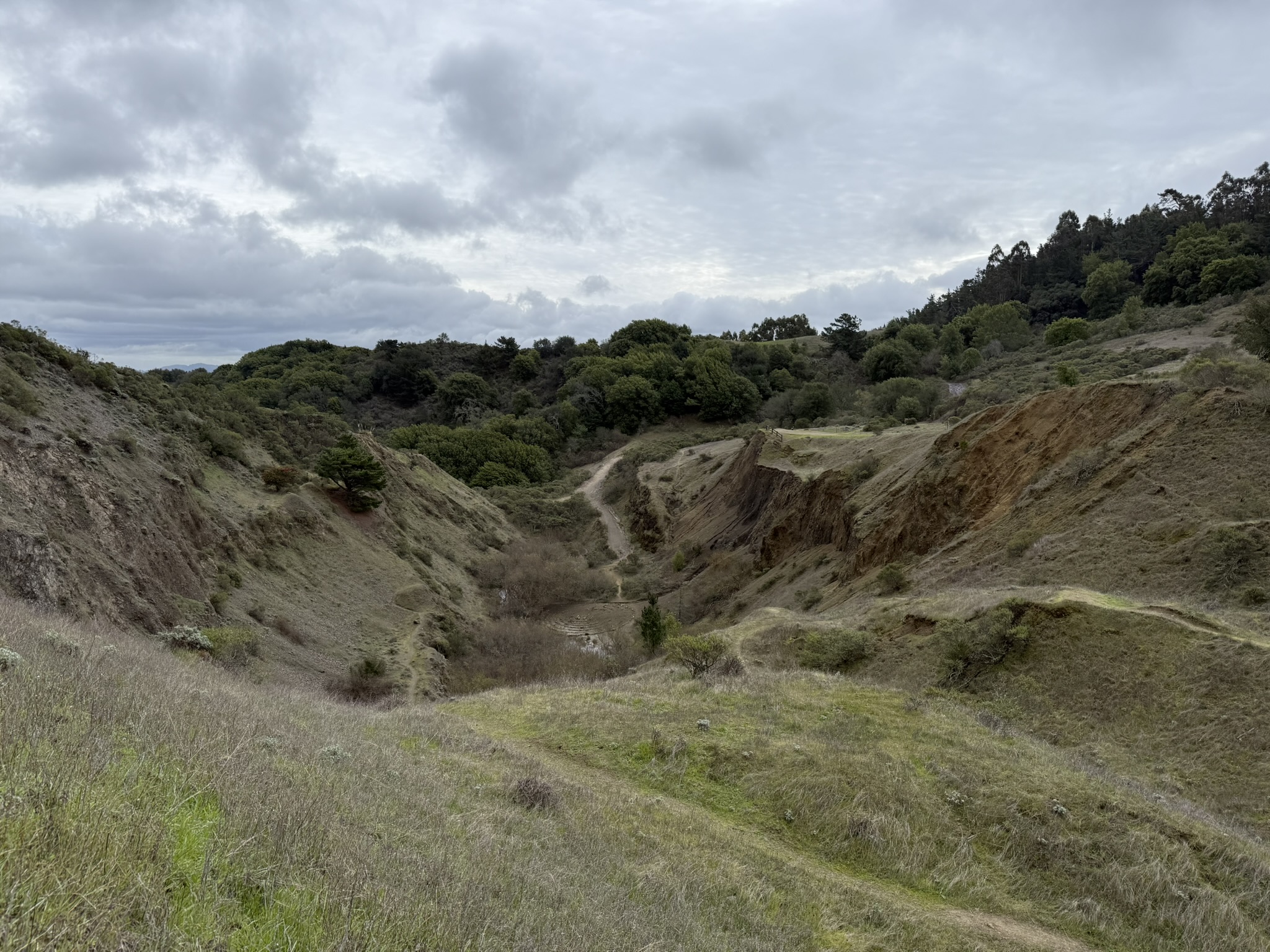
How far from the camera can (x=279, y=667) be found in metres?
17.8

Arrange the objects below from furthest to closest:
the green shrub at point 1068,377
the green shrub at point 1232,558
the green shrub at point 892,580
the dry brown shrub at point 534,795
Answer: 1. the green shrub at point 1068,377
2. the green shrub at point 892,580
3. the green shrub at point 1232,558
4. the dry brown shrub at point 534,795

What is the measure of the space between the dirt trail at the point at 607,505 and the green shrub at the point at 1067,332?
113ft

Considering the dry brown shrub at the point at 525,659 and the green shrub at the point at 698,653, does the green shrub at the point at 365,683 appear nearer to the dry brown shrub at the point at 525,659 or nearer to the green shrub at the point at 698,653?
the dry brown shrub at the point at 525,659

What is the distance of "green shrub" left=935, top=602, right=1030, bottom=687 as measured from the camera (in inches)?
501

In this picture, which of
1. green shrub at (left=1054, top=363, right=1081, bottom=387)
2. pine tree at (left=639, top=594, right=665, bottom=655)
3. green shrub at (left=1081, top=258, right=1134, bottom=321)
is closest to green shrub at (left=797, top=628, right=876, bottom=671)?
pine tree at (left=639, top=594, right=665, bottom=655)

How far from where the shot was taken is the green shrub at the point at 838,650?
15.2 metres

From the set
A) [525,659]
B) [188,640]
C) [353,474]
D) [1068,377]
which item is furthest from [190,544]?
[1068,377]

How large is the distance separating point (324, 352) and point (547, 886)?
102 metres

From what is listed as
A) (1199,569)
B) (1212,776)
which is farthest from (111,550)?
(1199,569)

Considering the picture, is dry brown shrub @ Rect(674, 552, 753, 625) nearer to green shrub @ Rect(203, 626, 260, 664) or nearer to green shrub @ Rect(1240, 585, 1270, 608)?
green shrub @ Rect(203, 626, 260, 664)

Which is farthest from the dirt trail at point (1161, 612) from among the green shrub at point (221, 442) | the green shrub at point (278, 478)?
the green shrub at point (221, 442)

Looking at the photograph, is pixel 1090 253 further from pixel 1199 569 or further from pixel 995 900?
pixel 995 900

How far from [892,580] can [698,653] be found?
25.3 ft

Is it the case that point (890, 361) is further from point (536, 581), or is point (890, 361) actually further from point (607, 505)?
point (536, 581)
